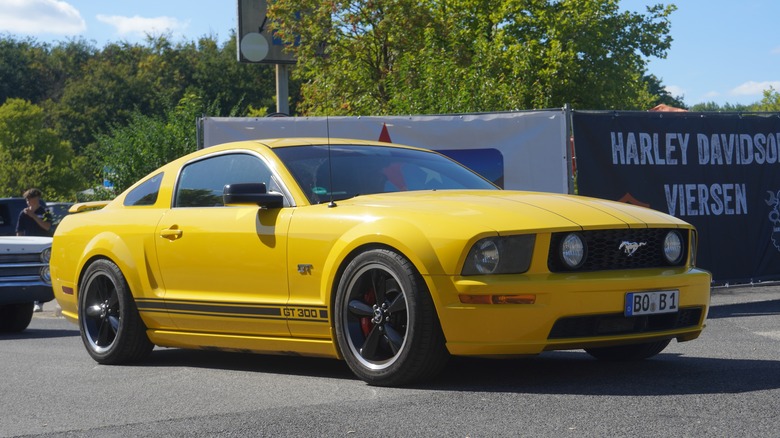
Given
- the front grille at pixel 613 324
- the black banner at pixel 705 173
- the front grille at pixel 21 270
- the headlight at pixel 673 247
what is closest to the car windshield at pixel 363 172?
the headlight at pixel 673 247

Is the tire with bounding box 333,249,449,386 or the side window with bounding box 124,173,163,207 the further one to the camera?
the side window with bounding box 124,173,163,207

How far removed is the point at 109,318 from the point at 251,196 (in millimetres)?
1959

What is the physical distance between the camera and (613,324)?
5.96 m

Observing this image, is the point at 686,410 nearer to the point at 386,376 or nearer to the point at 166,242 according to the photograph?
the point at 386,376

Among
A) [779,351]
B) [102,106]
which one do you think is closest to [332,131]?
[779,351]

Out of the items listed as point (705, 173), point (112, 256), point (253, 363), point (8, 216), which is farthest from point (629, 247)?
point (8, 216)

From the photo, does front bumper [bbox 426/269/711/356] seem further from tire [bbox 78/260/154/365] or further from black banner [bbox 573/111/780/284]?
black banner [bbox 573/111/780/284]

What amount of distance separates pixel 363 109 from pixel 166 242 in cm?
2270

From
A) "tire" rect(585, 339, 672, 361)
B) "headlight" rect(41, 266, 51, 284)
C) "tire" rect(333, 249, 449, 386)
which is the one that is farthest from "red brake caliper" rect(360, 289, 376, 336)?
"headlight" rect(41, 266, 51, 284)

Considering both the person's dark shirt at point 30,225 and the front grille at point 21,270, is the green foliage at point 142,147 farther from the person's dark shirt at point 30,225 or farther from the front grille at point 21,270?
the front grille at point 21,270

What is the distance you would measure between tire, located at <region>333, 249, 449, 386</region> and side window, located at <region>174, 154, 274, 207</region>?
4.11ft

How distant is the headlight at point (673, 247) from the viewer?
6.26 m

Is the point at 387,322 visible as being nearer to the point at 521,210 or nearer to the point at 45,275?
the point at 521,210

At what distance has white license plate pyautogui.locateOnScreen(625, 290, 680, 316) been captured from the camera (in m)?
5.91
